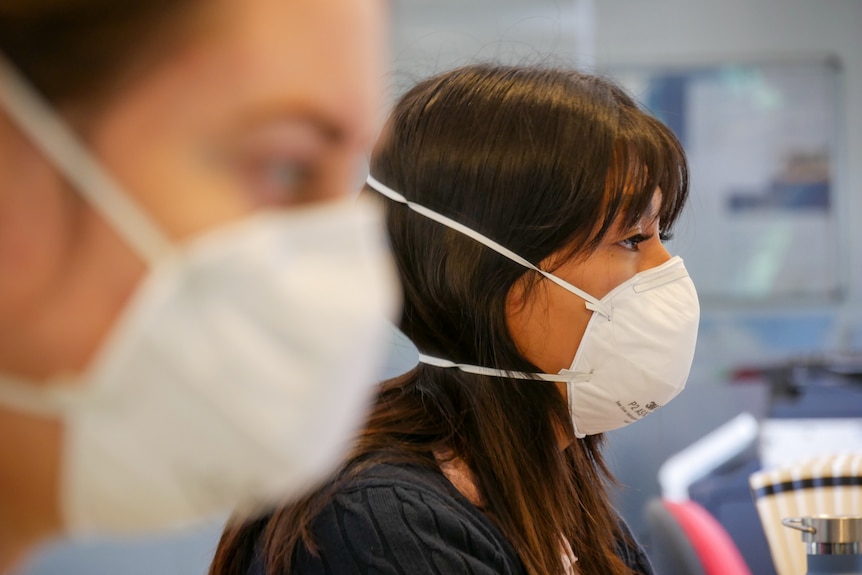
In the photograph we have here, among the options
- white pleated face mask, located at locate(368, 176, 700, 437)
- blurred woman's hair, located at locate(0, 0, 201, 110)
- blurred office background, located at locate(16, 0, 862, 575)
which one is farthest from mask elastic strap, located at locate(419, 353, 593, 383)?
blurred office background, located at locate(16, 0, 862, 575)

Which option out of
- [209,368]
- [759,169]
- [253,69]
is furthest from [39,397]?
[759,169]

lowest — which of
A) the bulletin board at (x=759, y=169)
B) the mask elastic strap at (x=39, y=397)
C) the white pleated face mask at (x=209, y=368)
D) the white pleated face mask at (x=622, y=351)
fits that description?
the bulletin board at (x=759, y=169)

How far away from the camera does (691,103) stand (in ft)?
11.7

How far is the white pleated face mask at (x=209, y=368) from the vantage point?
419mm

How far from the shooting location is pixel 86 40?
16.2 inches

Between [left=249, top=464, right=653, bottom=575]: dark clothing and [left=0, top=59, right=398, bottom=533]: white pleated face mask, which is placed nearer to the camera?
[left=0, top=59, right=398, bottom=533]: white pleated face mask

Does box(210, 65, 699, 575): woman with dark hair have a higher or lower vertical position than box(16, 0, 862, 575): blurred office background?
higher

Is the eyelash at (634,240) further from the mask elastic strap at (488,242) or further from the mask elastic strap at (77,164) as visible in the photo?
the mask elastic strap at (77,164)

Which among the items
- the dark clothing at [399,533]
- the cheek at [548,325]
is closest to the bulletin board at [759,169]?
the cheek at [548,325]

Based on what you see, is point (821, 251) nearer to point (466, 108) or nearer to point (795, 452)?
point (795, 452)

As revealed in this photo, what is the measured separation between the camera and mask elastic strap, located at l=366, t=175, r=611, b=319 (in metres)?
1.08

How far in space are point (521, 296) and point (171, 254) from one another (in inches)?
27.7

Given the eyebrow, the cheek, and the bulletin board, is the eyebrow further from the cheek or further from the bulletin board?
the bulletin board

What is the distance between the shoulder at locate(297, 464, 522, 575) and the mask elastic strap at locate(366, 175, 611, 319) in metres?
0.29
